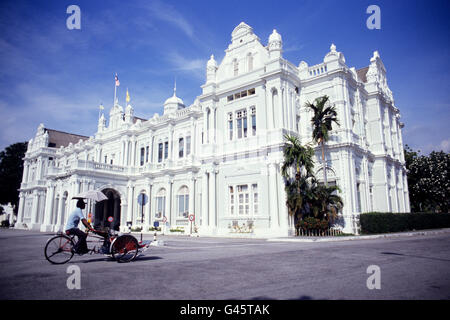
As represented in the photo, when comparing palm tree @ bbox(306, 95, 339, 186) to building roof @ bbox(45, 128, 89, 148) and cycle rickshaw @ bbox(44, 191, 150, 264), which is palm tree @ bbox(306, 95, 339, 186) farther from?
building roof @ bbox(45, 128, 89, 148)

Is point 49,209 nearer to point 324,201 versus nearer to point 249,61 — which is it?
point 249,61

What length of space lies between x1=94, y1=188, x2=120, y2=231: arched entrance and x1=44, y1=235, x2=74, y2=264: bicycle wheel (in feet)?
94.3

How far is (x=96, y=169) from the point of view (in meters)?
32.7

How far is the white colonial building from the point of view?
22.8m

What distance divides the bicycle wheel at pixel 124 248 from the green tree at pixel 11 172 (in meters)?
57.1

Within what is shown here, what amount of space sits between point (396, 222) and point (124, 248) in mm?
22317

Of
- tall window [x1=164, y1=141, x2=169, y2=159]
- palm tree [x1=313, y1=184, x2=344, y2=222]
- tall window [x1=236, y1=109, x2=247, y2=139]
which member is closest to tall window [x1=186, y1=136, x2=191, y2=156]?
tall window [x1=164, y1=141, x2=169, y2=159]

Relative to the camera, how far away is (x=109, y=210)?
38125 millimetres

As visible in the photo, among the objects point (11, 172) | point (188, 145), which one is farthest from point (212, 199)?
point (11, 172)

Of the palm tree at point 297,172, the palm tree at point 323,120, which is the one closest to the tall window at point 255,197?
the palm tree at point 297,172

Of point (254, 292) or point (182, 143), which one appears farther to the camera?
point (182, 143)
